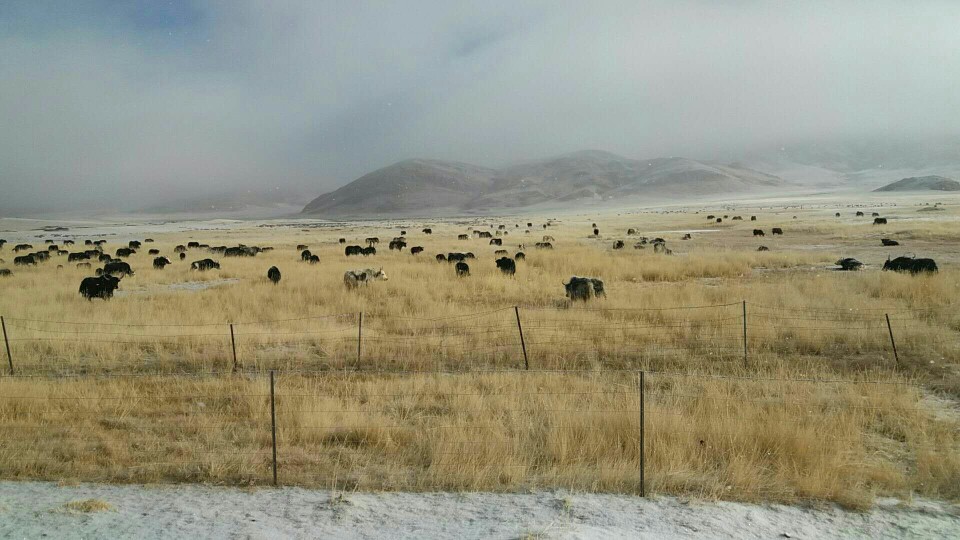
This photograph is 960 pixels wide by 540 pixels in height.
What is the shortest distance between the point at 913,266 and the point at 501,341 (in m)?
16.7

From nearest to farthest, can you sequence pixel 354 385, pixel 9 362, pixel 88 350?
Answer: pixel 354 385, pixel 9 362, pixel 88 350

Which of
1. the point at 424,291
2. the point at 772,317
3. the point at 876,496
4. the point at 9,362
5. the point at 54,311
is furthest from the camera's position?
the point at 424,291

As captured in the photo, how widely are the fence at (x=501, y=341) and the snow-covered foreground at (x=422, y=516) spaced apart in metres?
5.55

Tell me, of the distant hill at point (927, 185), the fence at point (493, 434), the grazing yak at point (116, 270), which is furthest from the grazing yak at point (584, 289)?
the distant hill at point (927, 185)

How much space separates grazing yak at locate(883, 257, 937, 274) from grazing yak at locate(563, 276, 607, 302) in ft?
37.0

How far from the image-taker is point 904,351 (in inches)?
474

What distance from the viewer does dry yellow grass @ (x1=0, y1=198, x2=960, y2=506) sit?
6980 mm

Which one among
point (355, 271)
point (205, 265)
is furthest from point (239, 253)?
point (355, 271)

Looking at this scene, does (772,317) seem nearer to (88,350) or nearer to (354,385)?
(354,385)

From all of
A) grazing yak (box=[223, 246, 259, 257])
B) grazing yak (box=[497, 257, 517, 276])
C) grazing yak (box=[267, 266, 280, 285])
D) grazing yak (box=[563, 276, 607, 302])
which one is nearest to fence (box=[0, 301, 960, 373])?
grazing yak (box=[563, 276, 607, 302])

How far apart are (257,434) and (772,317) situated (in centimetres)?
1262

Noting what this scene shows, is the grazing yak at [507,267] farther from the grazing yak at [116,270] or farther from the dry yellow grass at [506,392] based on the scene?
the grazing yak at [116,270]

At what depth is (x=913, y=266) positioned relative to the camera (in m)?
21.0

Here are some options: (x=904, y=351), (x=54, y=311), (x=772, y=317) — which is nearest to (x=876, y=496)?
(x=904, y=351)
